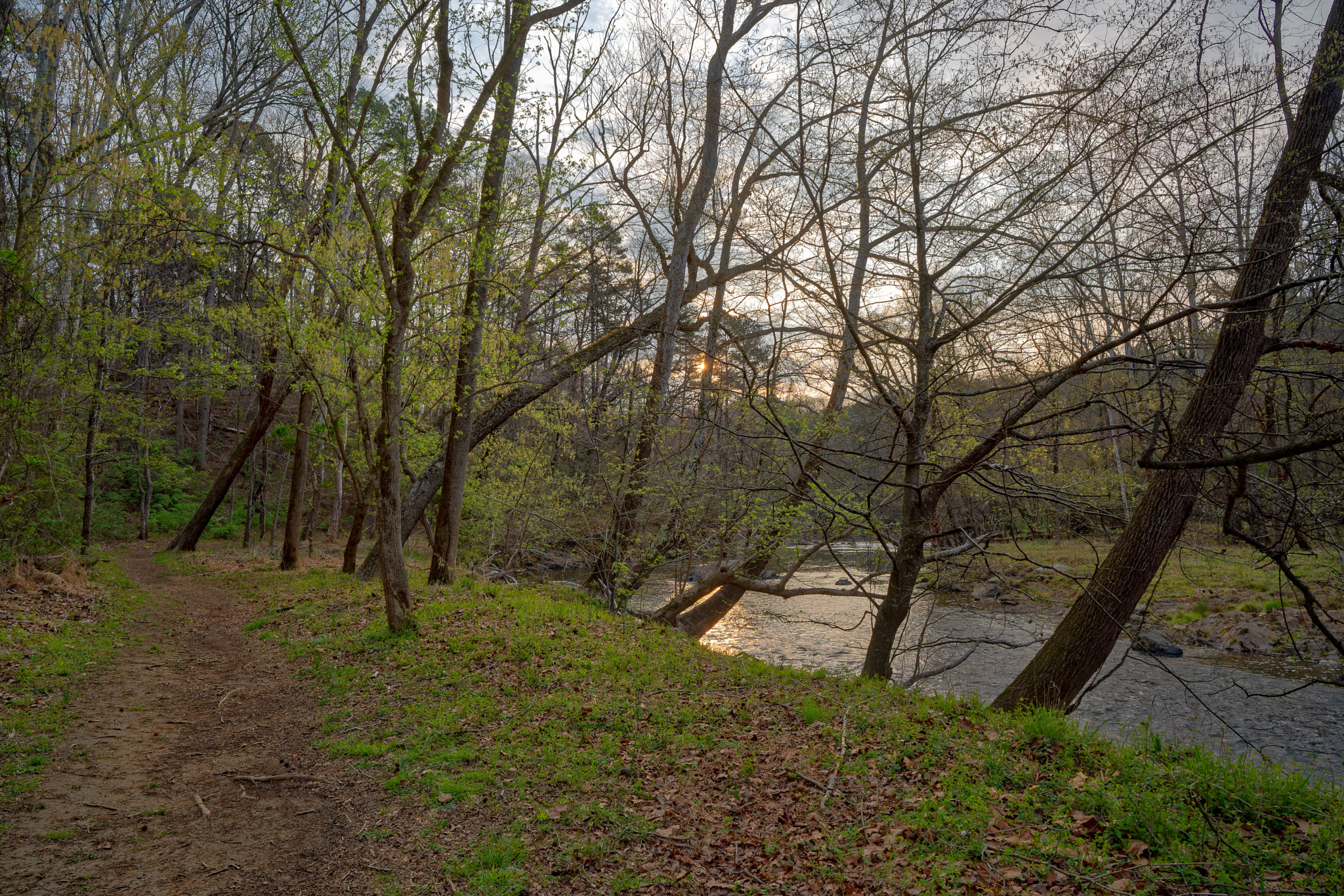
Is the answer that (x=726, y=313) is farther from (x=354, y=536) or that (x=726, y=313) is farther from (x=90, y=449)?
(x=90, y=449)

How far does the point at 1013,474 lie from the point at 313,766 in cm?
583

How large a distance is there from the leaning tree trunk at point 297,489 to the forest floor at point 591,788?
6900 mm

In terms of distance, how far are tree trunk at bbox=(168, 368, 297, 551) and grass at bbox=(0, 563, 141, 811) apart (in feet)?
22.3

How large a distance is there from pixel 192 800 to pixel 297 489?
10.6 meters

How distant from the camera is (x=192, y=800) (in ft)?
15.0

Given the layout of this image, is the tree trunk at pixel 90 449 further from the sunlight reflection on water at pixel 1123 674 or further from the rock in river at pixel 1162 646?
the rock in river at pixel 1162 646

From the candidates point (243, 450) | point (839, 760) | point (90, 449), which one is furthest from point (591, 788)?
point (243, 450)

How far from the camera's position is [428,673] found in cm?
685

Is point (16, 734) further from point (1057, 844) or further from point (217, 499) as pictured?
point (217, 499)

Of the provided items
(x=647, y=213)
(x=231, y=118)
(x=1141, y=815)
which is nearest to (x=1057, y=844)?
(x=1141, y=815)

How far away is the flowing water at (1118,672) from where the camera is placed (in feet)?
26.9

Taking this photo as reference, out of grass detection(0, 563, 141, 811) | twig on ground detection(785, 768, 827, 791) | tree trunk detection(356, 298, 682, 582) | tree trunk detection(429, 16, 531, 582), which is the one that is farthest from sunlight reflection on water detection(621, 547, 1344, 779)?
grass detection(0, 563, 141, 811)

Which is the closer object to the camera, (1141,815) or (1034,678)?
(1141,815)

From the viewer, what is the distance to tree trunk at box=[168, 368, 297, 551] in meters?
15.5
